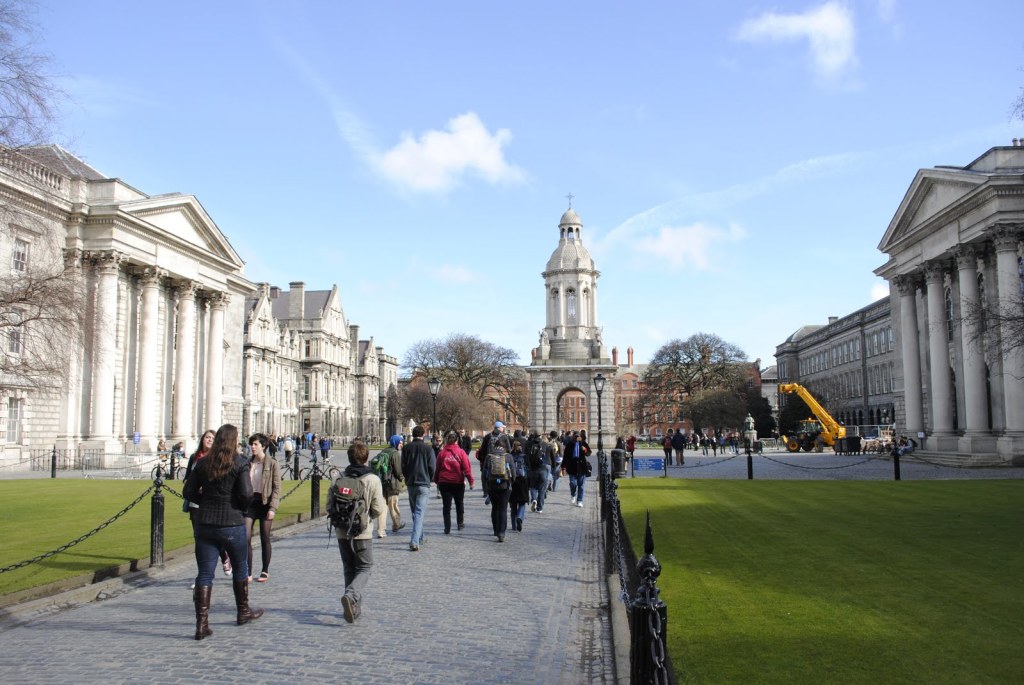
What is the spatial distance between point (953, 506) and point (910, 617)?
11606 millimetres

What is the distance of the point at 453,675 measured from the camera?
21.2 feet

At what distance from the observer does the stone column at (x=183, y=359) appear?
43.3 metres

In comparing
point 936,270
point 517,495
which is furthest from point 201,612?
point 936,270

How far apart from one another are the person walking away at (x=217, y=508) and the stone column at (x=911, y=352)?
1683 inches

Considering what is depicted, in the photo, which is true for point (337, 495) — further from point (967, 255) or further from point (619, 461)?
point (967, 255)

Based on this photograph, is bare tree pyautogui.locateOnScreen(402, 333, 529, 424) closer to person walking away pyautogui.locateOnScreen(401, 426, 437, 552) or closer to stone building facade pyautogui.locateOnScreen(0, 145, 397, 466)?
stone building facade pyautogui.locateOnScreen(0, 145, 397, 466)

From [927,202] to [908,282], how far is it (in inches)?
204

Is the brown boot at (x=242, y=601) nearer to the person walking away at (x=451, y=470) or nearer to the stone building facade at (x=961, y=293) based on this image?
the person walking away at (x=451, y=470)

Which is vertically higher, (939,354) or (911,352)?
(911,352)

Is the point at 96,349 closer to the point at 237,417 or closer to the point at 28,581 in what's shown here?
the point at 28,581

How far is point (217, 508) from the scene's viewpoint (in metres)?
7.76

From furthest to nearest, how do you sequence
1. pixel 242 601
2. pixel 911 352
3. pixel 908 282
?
pixel 911 352, pixel 908 282, pixel 242 601

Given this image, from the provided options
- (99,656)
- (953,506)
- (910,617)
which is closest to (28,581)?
(99,656)

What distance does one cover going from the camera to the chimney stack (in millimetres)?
96625
